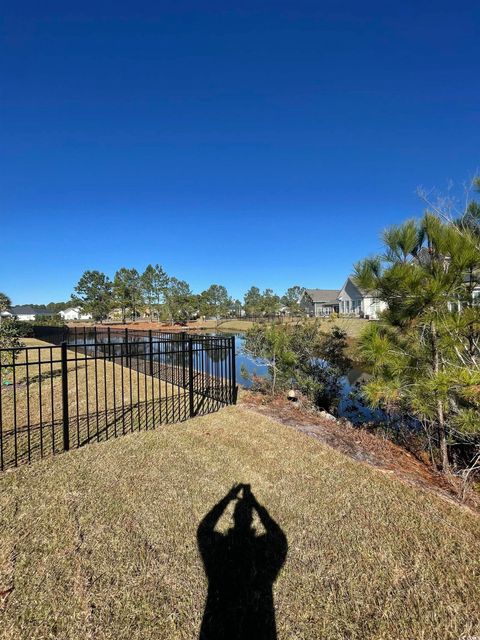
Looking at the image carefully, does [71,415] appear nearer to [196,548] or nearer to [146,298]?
[196,548]

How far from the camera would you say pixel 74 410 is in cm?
570

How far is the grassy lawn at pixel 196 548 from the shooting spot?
1818 millimetres

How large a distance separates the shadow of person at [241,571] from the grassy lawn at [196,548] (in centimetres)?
6

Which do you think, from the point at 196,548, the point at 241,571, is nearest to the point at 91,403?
the point at 196,548

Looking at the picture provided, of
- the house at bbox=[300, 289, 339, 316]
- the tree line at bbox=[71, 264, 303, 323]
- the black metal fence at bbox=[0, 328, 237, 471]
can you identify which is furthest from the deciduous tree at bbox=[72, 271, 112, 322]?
the black metal fence at bbox=[0, 328, 237, 471]

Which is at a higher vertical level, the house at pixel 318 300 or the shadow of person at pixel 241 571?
the house at pixel 318 300

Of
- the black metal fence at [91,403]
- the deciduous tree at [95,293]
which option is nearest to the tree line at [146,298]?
the deciduous tree at [95,293]

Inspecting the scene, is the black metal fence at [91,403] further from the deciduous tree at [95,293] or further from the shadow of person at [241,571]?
the deciduous tree at [95,293]

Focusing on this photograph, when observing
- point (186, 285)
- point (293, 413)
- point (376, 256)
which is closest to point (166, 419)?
point (293, 413)

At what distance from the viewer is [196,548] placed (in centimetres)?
236

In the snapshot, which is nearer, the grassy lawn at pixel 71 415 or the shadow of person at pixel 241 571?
the shadow of person at pixel 241 571

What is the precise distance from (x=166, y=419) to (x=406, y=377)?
366cm

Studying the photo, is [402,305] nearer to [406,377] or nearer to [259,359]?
[406,377]

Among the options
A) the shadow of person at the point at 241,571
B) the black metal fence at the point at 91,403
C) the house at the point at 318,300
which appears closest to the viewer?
the shadow of person at the point at 241,571
